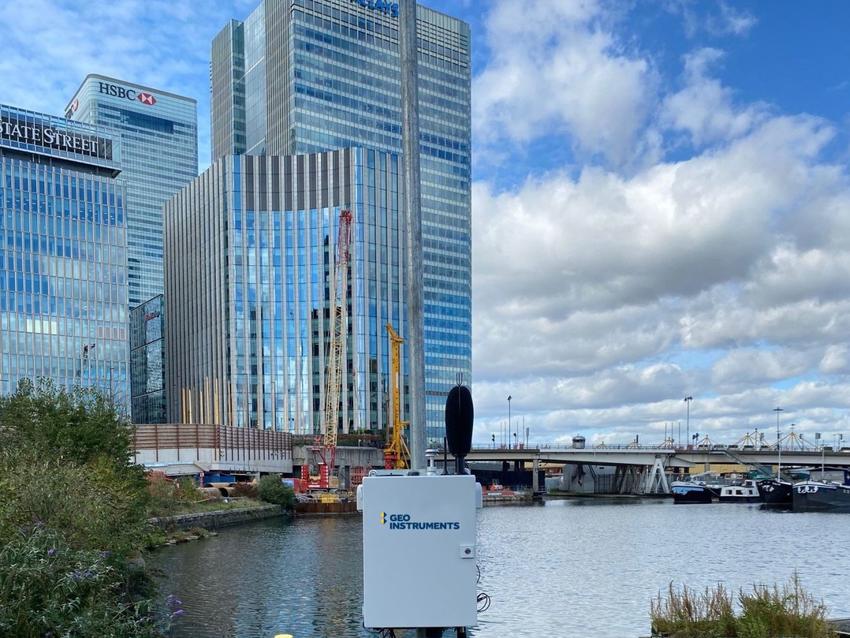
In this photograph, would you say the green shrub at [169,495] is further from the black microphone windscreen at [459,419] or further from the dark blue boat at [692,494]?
the dark blue boat at [692,494]

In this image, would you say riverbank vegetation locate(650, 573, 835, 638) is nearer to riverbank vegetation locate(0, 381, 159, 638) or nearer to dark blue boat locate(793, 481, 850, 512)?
riverbank vegetation locate(0, 381, 159, 638)

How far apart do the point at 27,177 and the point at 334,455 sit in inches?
2803

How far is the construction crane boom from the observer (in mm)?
143750

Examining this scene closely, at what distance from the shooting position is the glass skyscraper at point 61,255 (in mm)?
148750

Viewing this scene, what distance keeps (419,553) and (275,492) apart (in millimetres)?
90306

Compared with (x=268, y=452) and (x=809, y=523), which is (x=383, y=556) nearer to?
(x=809, y=523)

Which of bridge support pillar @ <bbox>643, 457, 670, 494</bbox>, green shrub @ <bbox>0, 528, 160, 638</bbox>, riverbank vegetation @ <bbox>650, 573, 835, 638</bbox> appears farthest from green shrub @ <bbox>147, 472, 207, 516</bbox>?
bridge support pillar @ <bbox>643, 457, 670, 494</bbox>

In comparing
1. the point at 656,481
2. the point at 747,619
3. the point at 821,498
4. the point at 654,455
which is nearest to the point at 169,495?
the point at 747,619

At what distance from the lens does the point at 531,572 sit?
4553 cm

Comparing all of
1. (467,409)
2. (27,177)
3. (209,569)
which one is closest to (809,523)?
(209,569)

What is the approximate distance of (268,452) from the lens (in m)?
137

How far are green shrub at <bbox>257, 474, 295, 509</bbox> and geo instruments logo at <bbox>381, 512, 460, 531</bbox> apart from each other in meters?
89.4

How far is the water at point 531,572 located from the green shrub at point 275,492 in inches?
740

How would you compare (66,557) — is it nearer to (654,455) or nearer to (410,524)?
(410,524)
